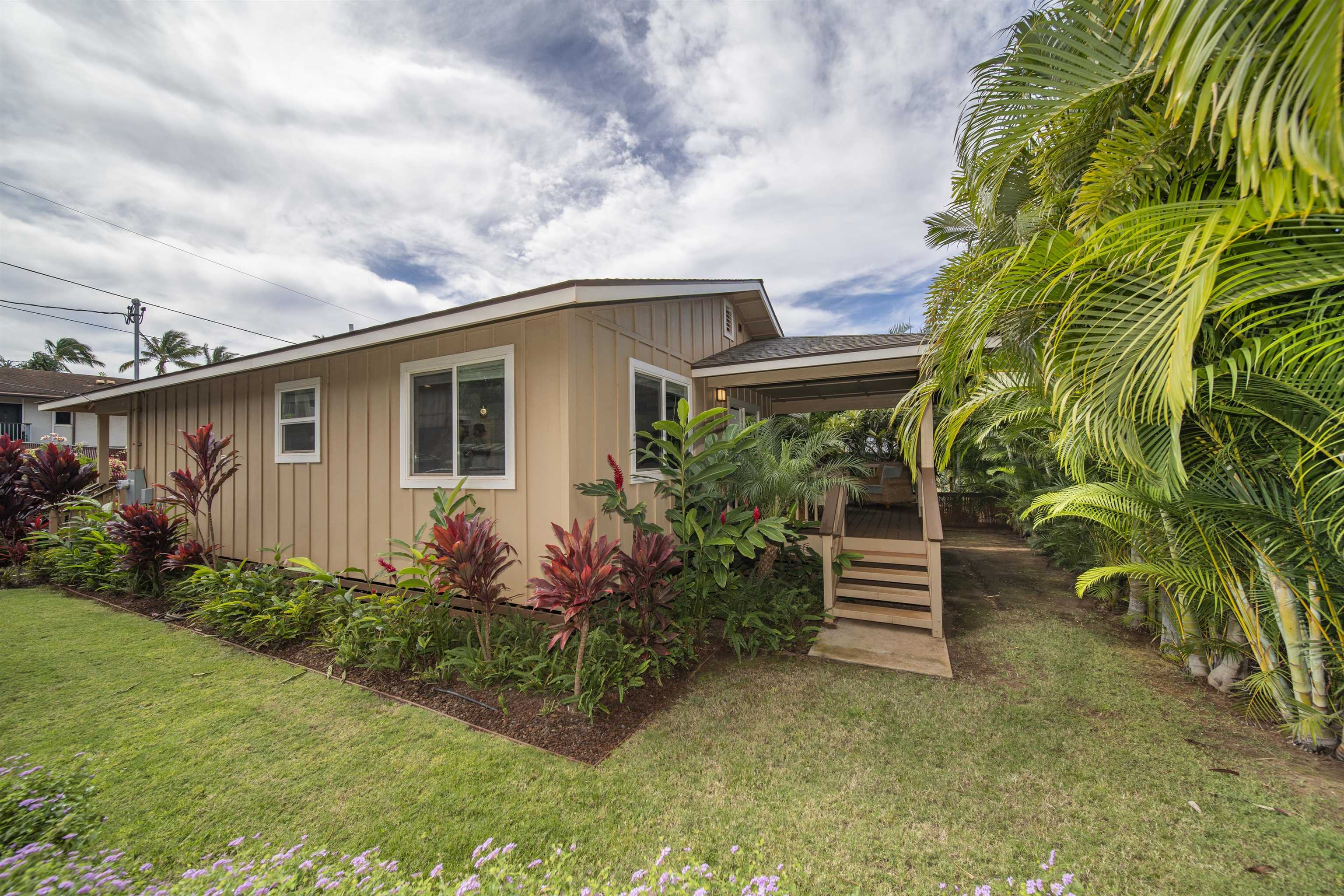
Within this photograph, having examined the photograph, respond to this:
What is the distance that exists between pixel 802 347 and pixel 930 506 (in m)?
2.95

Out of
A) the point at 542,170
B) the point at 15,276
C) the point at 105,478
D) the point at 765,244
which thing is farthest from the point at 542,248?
the point at 15,276

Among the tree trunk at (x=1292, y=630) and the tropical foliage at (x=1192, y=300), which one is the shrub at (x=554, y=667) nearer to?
the tropical foliage at (x=1192, y=300)

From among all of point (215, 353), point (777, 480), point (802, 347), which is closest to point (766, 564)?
point (777, 480)

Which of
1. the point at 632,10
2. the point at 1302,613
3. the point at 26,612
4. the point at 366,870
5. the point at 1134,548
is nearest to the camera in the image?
the point at 366,870

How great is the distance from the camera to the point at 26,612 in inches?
207

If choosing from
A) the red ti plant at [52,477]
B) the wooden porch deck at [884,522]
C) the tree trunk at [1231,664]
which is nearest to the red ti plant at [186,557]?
the red ti plant at [52,477]

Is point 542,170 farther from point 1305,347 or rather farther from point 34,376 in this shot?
point 34,376

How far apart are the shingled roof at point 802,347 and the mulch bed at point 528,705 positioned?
330cm

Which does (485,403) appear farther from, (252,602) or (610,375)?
(252,602)

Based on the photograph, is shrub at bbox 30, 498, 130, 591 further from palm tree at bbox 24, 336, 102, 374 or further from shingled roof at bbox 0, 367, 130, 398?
palm tree at bbox 24, 336, 102, 374

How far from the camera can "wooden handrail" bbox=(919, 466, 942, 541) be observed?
4.54m

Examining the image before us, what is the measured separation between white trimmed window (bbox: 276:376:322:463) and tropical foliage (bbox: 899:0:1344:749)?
250 inches

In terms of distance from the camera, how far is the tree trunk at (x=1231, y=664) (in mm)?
3203

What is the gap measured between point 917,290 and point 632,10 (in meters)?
14.4
